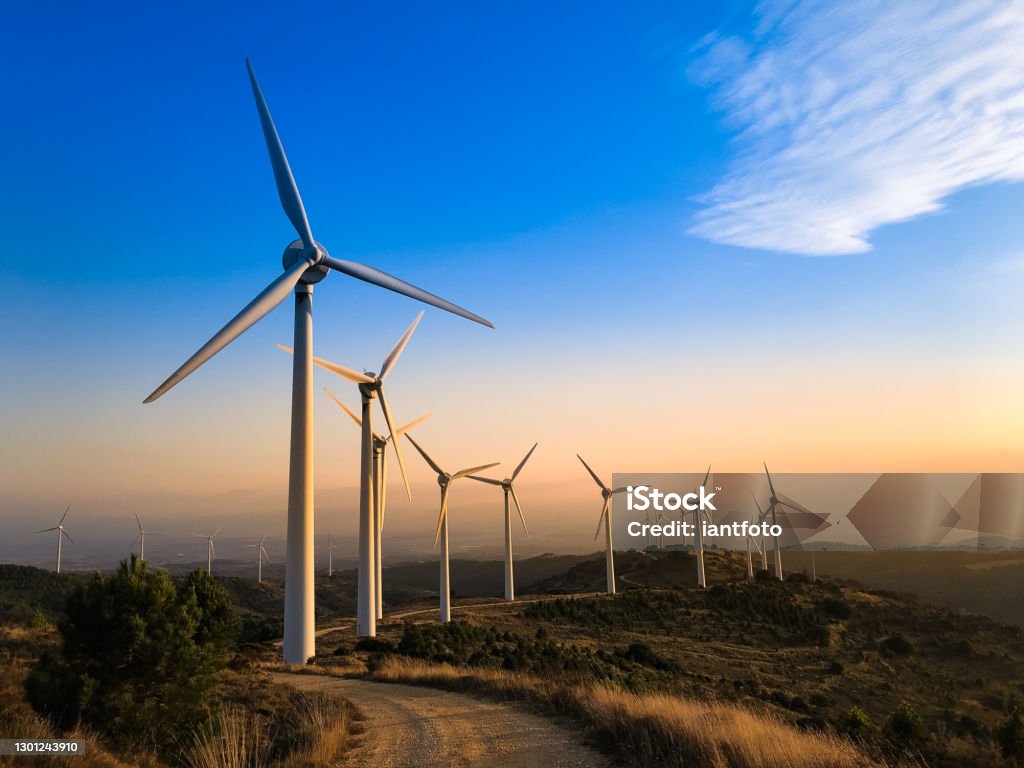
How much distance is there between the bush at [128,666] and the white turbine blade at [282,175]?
2102 cm

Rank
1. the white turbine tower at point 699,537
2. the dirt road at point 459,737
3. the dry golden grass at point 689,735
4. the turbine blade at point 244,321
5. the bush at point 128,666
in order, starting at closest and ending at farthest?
the dry golden grass at point 689,735 → the dirt road at point 459,737 → the bush at point 128,666 → the turbine blade at point 244,321 → the white turbine tower at point 699,537

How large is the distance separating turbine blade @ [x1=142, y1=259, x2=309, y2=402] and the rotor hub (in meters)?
0.42

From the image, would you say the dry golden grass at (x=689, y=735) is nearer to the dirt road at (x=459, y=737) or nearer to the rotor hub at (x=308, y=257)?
the dirt road at (x=459, y=737)

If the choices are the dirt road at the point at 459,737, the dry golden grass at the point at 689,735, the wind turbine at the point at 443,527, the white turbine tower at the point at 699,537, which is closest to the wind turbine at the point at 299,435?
the dirt road at the point at 459,737

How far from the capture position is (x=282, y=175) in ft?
117

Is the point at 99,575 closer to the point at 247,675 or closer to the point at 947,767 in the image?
the point at 247,675

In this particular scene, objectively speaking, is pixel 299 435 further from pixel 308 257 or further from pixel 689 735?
pixel 689 735

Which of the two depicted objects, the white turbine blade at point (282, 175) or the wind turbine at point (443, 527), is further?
the wind turbine at point (443, 527)

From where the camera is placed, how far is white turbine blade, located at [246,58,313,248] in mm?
34156

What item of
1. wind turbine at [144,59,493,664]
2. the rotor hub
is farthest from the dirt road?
the rotor hub

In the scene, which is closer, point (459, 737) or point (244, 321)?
point (459, 737)

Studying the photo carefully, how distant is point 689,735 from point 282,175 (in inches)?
1237

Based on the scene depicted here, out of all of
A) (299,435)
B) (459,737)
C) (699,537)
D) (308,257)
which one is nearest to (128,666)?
(459,737)

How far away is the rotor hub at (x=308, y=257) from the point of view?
3291 centimetres
